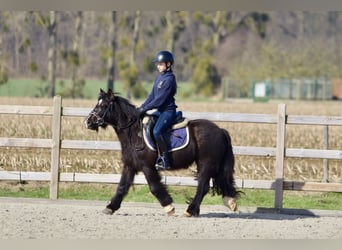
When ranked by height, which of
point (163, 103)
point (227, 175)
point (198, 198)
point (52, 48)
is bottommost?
point (198, 198)

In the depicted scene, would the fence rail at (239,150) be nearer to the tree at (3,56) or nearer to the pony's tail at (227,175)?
the pony's tail at (227,175)

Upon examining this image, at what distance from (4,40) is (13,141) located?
61787 millimetres

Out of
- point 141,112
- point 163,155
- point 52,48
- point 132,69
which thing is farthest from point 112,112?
point 132,69

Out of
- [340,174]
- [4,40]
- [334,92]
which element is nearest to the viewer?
[340,174]

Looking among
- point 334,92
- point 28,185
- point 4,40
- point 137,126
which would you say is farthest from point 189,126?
point 4,40

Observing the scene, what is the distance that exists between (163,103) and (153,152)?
63 cm

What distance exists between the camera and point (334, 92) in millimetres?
68688

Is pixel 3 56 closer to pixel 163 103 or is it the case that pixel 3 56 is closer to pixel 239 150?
pixel 239 150

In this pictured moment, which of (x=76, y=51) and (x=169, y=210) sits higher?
(x=76, y=51)

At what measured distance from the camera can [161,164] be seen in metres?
11.2

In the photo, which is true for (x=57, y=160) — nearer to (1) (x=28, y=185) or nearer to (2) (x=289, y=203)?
(1) (x=28, y=185)

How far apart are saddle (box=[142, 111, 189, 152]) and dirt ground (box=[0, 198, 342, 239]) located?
2.90 ft

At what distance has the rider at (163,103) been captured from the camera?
11064 mm

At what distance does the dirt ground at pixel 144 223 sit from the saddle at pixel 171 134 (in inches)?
34.8
